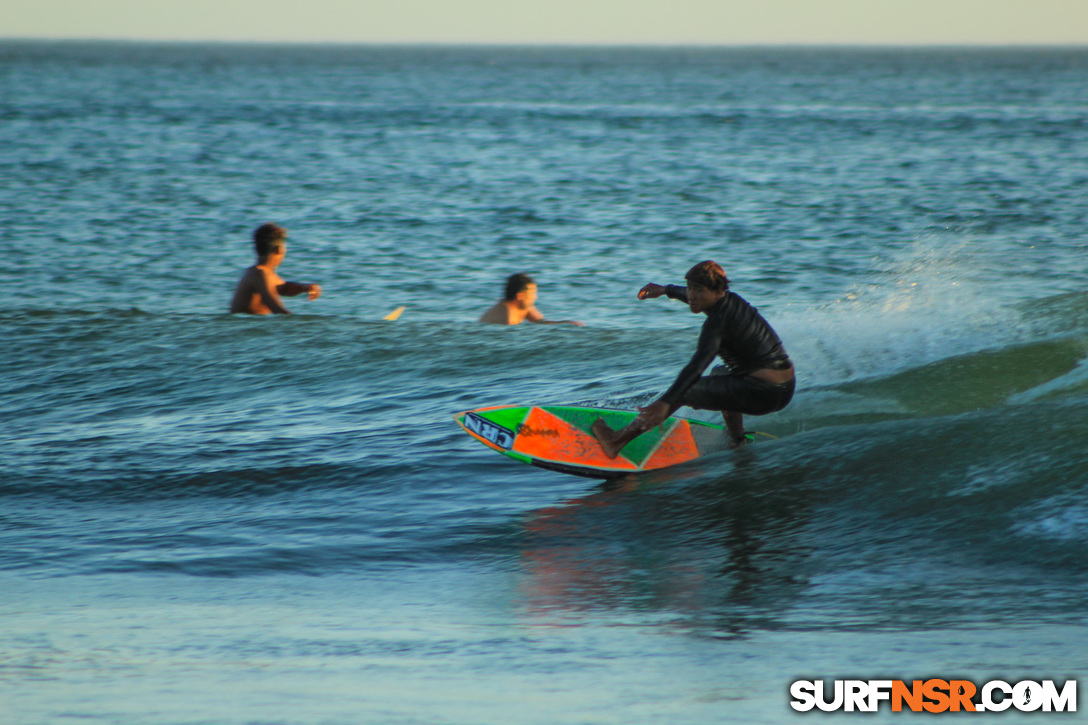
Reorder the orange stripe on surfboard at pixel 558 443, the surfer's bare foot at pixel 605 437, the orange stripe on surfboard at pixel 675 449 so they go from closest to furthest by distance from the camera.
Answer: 1. the surfer's bare foot at pixel 605 437
2. the orange stripe on surfboard at pixel 558 443
3. the orange stripe on surfboard at pixel 675 449

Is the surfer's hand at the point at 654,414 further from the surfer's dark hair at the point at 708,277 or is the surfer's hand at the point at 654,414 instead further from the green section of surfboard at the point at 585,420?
the surfer's dark hair at the point at 708,277

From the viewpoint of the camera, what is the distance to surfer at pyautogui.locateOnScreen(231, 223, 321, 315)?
12453mm

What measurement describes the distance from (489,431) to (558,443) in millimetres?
509

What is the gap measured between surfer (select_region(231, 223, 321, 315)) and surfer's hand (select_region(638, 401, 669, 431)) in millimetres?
5669

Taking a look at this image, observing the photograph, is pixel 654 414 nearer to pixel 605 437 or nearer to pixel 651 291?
pixel 605 437

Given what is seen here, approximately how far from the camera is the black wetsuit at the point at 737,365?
748 cm

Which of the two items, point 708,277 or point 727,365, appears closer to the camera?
point 708,277

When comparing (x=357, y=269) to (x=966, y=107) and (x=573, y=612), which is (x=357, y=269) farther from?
(x=966, y=107)

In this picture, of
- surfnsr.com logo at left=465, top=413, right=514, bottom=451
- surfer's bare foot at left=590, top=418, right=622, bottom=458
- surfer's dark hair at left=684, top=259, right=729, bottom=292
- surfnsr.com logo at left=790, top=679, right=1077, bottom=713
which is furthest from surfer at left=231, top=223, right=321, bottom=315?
surfnsr.com logo at left=790, top=679, right=1077, bottom=713

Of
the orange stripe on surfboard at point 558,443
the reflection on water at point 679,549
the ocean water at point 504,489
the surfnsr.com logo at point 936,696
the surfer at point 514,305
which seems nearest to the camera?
the surfnsr.com logo at point 936,696

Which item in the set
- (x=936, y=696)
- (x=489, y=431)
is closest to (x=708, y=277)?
(x=489, y=431)

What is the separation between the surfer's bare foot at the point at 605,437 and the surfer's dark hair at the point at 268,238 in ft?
18.0

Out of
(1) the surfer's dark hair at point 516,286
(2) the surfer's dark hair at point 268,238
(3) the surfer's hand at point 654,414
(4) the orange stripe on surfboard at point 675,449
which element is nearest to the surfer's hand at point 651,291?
(3) the surfer's hand at point 654,414

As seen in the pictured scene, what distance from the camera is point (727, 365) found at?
26.0ft
